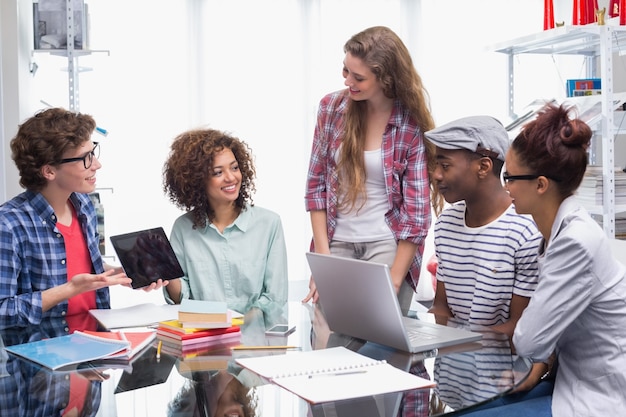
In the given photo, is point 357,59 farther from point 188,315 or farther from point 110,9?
point 110,9

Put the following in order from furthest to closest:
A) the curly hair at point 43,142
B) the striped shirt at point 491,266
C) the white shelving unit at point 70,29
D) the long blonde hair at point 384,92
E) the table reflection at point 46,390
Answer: the white shelving unit at point 70,29 → the long blonde hair at point 384,92 → the curly hair at point 43,142 → the striped shirt at point 491,266 → the table reflection at point 46,390

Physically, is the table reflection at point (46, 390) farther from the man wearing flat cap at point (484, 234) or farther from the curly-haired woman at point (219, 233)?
the man wearing flat cap at point (484, 234)

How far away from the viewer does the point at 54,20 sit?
3.57 metres

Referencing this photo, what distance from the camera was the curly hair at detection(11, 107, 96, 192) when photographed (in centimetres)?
223

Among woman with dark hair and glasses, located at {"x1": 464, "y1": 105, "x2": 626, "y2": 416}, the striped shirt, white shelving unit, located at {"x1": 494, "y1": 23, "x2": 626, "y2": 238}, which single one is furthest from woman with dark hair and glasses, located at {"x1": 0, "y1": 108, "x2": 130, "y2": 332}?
white shelving unit, located at {"x1": 494, "y1": 23, "x2": 626, "y2": 238}

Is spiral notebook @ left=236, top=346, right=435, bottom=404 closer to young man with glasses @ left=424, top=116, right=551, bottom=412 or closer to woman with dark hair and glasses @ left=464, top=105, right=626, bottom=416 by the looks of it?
woman with dark hair and glasses @ left=464, top=105, right=626, bottom=416

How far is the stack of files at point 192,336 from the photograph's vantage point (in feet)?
5.87

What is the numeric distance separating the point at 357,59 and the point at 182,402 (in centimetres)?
139

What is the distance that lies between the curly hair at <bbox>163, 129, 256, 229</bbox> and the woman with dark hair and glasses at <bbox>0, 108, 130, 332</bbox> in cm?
29

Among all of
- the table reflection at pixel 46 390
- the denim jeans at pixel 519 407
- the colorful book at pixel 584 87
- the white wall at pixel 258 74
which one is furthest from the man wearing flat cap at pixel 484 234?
the white wall at pixel 258 74

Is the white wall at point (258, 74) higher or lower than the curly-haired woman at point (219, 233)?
higher

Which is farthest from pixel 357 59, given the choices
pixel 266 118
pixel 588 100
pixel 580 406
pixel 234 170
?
pixel 266 118

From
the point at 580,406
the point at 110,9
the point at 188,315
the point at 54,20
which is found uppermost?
the point at 110,9

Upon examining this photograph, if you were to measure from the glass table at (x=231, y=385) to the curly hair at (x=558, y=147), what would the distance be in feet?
1.37
